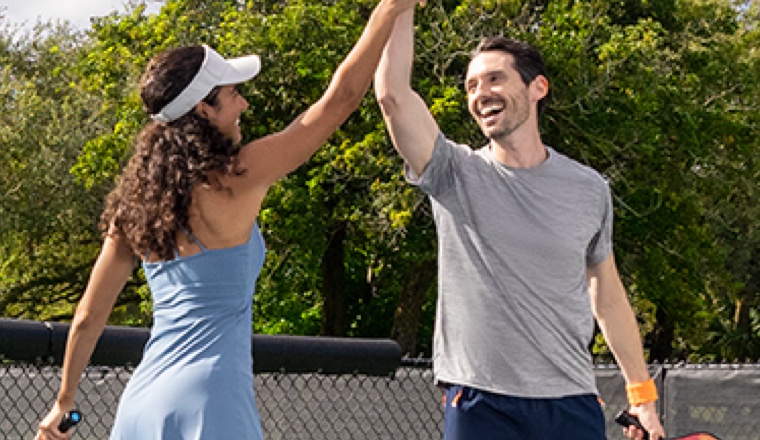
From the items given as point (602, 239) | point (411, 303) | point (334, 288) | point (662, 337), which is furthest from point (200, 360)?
point (662, 337)

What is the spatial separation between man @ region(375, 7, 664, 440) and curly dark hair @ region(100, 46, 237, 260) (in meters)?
0.73

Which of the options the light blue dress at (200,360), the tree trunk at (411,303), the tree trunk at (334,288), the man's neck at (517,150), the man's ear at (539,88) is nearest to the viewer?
the light blue dress at (200,360)

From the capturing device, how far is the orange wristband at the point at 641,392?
3.97 metres

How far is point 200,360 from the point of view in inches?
117

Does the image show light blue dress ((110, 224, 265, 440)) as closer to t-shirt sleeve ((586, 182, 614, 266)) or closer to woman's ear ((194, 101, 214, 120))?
woman's ear ((194, 101, 214, 120))

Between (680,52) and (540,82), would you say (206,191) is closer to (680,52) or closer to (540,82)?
(540,82)

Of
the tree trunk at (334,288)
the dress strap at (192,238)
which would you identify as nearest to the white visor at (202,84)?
the dress strap at (192,238)

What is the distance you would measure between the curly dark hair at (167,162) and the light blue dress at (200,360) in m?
0.08

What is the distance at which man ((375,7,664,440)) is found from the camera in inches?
143

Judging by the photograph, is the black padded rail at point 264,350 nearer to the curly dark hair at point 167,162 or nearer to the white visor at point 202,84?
the curly dark hair at point 167,162

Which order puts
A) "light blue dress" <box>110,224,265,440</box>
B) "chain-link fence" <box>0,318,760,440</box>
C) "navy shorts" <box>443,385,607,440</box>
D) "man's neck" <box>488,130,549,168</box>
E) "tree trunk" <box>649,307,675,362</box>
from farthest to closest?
1. "tree trunk" <box>649,307,675,362</box>
2. "chain-link fence" <box>0,318,760,440</box>
3. "man's neck" <box>488,130,549,168</box>
4. "navy shorts" <box>443,385,607,440</box>
5. "light blue dress" <box>110,224,265,440</box>

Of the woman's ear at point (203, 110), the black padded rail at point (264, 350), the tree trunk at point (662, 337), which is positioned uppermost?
the woman's ear at point (203, 110)

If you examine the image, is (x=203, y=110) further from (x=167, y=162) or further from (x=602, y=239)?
(x=602, y=239)

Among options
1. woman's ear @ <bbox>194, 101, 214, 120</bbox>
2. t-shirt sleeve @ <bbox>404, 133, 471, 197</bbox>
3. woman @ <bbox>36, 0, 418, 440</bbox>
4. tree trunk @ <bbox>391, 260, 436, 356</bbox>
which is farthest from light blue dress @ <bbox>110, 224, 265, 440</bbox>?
tree trunk @ <bbox>391, 260, 436, 356</bbox>
